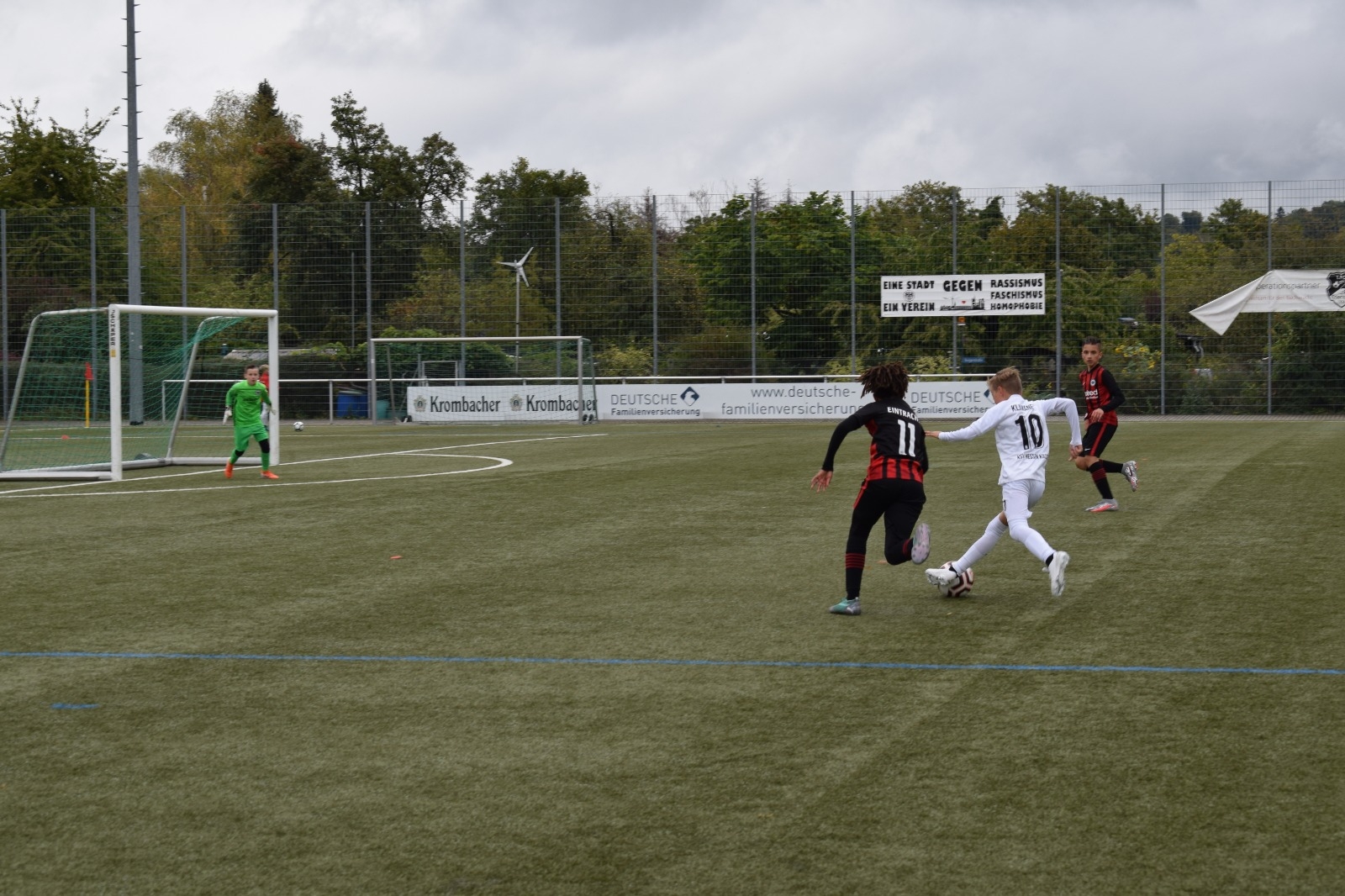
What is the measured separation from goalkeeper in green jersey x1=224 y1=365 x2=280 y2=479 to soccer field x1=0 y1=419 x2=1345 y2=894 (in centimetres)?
583

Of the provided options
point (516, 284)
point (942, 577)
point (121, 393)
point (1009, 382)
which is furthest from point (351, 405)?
point (942, 577)

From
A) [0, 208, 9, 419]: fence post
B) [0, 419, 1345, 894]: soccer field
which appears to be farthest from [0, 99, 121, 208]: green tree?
[0, 419, 1345, 894]: soccer field

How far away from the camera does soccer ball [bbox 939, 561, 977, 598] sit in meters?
8.41

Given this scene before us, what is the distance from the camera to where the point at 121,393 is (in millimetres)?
20969

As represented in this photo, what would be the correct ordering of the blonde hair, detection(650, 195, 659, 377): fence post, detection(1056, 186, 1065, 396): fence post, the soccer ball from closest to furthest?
the soccer ball
the blonde hair
detection(1056, 186, 1065, 396): fence post
detection(650, 195, 659, 377): fence post

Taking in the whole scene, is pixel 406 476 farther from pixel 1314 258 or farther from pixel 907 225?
pixel 1314 258

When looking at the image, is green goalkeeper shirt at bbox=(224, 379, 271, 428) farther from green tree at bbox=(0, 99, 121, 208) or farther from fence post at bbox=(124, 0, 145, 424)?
green tree at bbox=(0, 99, 121, 208)

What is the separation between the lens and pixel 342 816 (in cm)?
451

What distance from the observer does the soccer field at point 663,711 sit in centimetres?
413

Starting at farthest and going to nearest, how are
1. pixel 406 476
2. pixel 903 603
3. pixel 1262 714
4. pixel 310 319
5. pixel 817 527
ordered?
pixel 310 319, pixel 406 476, pixel 817 527, pixel 903 603, pixel 1262 714

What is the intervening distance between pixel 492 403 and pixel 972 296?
495 inches

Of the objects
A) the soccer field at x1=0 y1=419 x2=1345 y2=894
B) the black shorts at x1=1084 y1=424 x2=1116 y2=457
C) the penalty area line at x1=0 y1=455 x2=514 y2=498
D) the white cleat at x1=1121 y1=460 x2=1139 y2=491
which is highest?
the black shorts at x1=1084 y1=424 x2=1116 y2=457

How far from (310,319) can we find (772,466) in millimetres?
24171

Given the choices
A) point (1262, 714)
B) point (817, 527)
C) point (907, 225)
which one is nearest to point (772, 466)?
point (817, 527)
